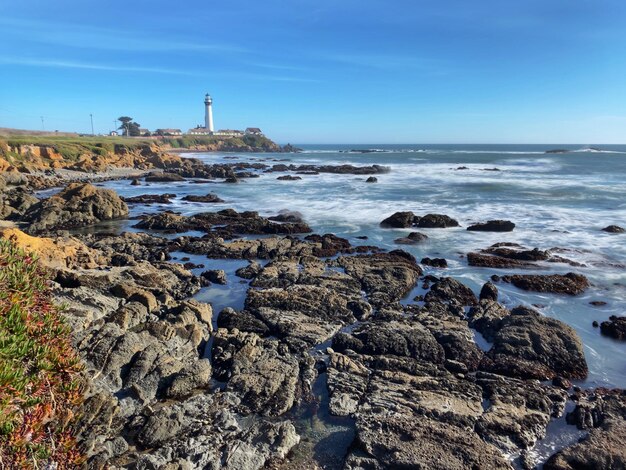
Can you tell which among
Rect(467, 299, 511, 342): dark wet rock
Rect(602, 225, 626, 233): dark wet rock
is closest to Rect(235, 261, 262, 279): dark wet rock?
Rect(467, 299, 511, 342): dark wet rock

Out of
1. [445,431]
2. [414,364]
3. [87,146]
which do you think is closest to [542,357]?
[414,364]

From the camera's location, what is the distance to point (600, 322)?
1291 cm

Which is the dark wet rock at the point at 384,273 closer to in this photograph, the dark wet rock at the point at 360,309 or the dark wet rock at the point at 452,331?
the dark wet rock at the point at 360,309

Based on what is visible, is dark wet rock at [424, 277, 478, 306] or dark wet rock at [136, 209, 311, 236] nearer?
dark wet rock at [424, 277, 478, 306]

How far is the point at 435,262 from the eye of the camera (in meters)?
18.8

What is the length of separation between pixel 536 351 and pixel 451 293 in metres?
4.34

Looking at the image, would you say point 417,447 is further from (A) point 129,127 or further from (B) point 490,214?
(A) point 129,127

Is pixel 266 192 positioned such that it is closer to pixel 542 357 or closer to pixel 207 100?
pixel 542 357

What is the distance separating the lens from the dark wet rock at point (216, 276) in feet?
54.0

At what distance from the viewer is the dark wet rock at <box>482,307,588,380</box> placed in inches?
398

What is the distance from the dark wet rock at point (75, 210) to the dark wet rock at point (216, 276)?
13623mm

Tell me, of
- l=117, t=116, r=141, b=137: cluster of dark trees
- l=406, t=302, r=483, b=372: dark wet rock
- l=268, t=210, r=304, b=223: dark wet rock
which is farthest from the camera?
l=117, t=116, r=141, b=137: cluster of dark trees

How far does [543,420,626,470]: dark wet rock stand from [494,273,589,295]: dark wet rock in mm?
8512

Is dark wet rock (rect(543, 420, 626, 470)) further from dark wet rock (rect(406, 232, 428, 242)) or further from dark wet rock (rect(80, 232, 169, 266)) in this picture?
dark wet rock (rect(406, 232, 428, 242))
